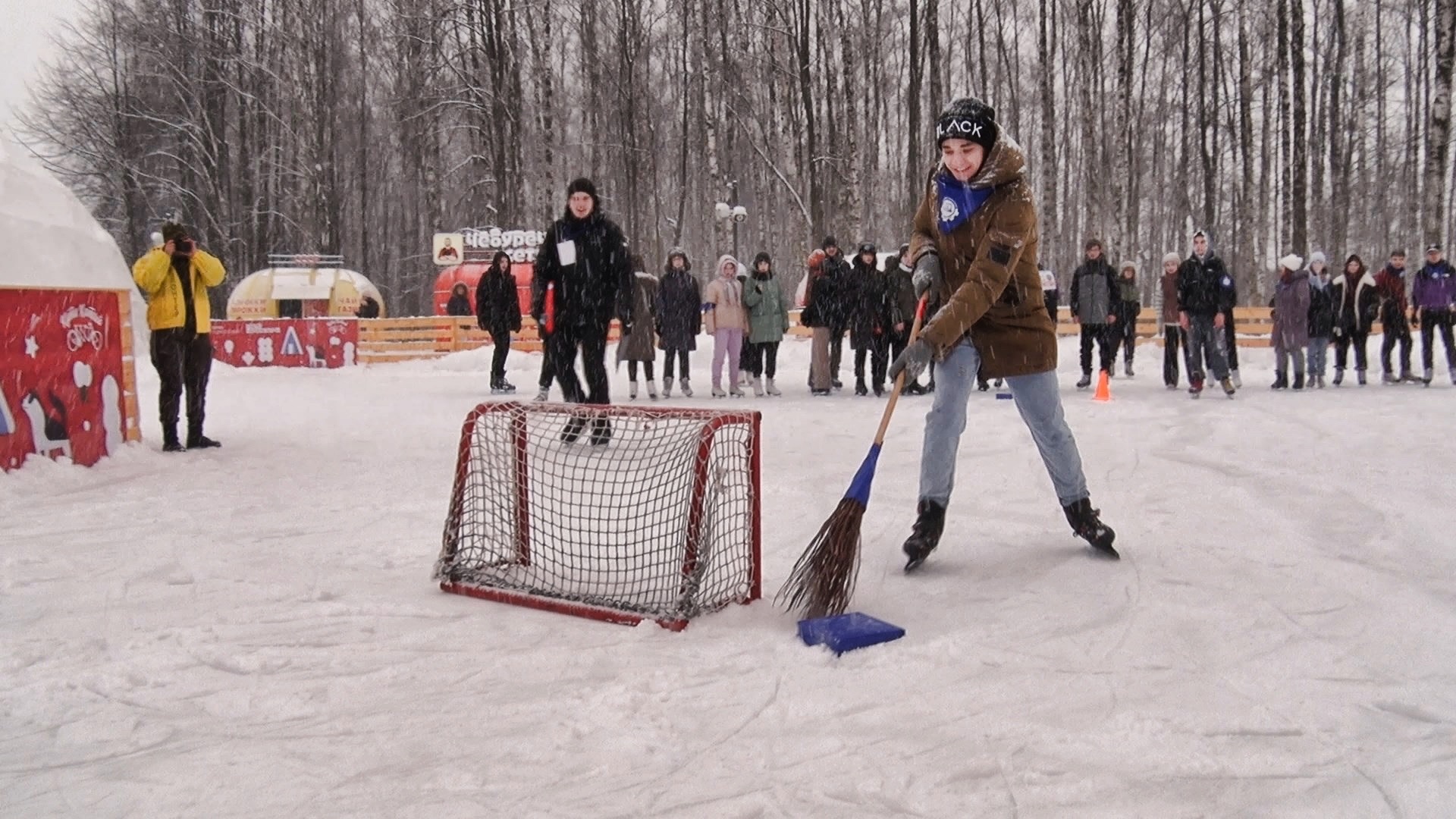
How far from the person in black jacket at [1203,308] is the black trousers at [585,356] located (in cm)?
689

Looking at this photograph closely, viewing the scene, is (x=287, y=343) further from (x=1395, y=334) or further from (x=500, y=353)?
(x=1395, y=334)

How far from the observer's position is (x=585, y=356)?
7.51 m

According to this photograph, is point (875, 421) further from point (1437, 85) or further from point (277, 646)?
point (1437, 85)

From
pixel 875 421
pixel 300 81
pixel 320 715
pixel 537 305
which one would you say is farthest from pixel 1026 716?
pixel 300 81

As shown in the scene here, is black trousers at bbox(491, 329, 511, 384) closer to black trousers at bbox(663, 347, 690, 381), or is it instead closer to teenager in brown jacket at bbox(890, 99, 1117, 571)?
black trousers at bbox(663, 347, 690, 381)

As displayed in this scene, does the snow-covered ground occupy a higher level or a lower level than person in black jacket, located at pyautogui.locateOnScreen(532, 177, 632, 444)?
lower

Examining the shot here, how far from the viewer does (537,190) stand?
3659 centimetres

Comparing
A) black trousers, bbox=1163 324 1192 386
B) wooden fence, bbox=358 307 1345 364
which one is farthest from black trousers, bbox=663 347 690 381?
wooden fence, bbox=358 307 1345 364

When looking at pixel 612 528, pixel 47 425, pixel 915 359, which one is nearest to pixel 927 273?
pixel 915 359

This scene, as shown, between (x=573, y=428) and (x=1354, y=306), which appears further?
(x=1354, y=306)

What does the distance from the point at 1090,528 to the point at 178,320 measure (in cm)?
637

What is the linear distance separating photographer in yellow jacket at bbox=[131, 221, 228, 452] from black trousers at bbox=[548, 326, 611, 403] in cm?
240

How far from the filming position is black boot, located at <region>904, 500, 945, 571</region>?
422 cm

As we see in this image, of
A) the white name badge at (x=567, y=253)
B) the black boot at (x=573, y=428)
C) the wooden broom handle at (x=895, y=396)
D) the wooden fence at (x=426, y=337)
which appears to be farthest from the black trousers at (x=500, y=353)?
the wooden broom handle at (x=895, y=396)
